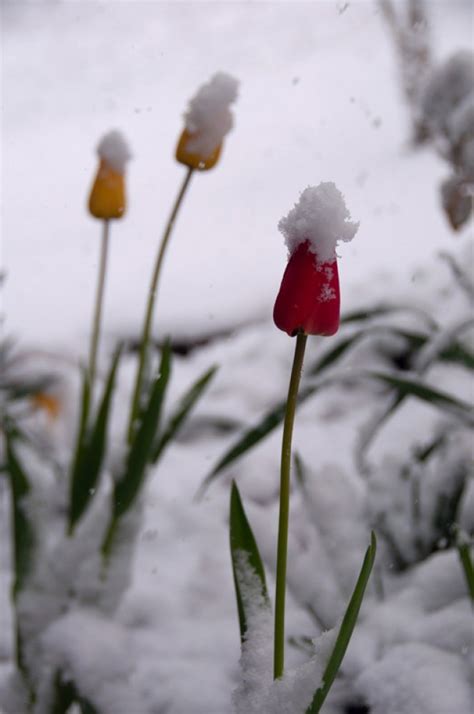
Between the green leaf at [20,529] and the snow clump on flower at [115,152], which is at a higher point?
the snow clump on flower at [115,152]

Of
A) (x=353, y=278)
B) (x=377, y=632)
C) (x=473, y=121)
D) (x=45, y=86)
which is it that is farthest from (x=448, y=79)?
(x=45, y=86)

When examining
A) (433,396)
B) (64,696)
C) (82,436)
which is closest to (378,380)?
(433,396)

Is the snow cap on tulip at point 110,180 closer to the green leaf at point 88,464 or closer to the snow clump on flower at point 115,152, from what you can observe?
the snow clump on flower at point 115,152

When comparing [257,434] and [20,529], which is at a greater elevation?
[257,434]

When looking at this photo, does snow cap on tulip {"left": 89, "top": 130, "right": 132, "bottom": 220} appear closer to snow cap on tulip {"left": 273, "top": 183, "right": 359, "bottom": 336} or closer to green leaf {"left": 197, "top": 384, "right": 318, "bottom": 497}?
green leaf {"left": 197, "top": 384, "right": 318, "bottom": 497}

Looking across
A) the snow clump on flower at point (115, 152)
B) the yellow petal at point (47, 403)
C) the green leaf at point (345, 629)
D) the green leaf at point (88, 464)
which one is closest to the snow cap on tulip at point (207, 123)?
the snow clump on flower at point (115, 152)

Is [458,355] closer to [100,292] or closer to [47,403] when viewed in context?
[100,292]
